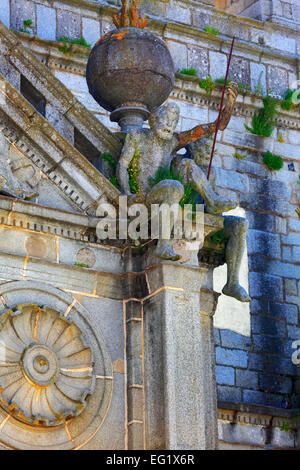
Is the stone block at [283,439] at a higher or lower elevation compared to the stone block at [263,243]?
lower

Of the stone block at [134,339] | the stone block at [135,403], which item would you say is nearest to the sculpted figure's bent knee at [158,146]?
the stone block at [134,339]

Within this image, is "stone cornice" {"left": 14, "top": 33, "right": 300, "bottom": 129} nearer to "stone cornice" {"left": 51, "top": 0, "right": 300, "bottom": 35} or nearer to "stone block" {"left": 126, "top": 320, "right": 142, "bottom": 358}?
"stone cornice" {"left": 51, "top": 0, "right": 300, "bottom": 35}

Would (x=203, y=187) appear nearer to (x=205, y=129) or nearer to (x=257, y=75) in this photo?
(x=205, y=129)

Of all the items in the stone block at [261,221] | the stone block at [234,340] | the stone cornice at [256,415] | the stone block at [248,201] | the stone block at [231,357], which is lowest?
the stone cornice at [256,415]

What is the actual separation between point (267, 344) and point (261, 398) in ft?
2.32

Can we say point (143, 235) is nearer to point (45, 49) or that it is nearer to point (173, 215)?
point (173, 215)

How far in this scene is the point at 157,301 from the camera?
41.2ft

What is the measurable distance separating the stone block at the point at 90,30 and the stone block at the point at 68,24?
0.26ft

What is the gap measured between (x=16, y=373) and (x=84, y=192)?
188 cm

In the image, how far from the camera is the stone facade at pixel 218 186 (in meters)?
12.5

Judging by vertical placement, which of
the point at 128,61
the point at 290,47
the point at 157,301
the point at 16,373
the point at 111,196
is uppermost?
the point at 290,47

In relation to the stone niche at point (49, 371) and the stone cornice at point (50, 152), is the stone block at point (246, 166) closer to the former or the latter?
the stone cornice at point (50, 152)

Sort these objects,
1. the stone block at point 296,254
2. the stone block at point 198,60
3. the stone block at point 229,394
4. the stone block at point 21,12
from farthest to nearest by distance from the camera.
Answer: the stone block at point 198,60 → the stone block at point 296,254 → the stone block at point 21,12 → the stone block at point 229,394
